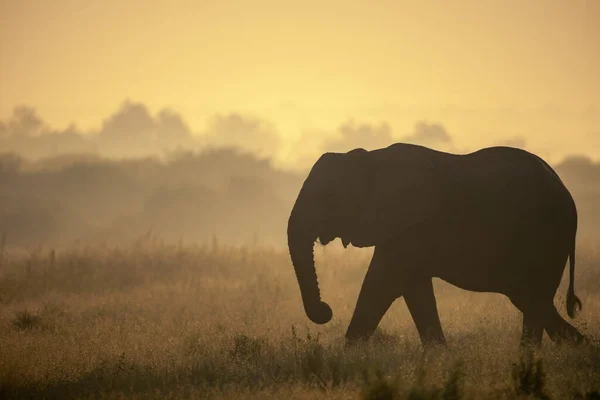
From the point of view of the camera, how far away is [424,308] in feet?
A: 39.0

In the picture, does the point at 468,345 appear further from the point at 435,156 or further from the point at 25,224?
A: the point at 25,224

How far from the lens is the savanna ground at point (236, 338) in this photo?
9359 millimetres

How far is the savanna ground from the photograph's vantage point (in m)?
9.36

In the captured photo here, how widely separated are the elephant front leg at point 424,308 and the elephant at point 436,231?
Result: 0.04 feet

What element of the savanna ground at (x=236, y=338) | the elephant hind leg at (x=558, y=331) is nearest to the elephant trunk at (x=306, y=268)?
the savanna ground at (x=236, y=338)

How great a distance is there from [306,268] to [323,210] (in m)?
0.84

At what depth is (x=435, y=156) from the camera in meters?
12.5

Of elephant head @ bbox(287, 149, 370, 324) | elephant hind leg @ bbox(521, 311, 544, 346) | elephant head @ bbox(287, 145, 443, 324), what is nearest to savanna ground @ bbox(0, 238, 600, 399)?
elephant hind leg @ bbox(521, 311, 544, 346)

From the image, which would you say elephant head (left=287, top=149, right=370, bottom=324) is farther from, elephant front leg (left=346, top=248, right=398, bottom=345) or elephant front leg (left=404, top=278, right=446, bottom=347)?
elephant front leg (left=404, top=278, right=446, bottom=347)

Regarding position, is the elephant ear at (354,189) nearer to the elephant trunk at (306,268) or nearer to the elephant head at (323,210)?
the elephant head at (323,210)

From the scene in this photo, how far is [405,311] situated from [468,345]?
5594 millimetres

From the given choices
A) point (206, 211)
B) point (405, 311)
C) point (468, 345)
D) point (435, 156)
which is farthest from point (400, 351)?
point (206, 211)

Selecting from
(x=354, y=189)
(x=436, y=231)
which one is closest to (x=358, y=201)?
(x=354, y=189)

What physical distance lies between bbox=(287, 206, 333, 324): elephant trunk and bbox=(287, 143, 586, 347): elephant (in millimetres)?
41
